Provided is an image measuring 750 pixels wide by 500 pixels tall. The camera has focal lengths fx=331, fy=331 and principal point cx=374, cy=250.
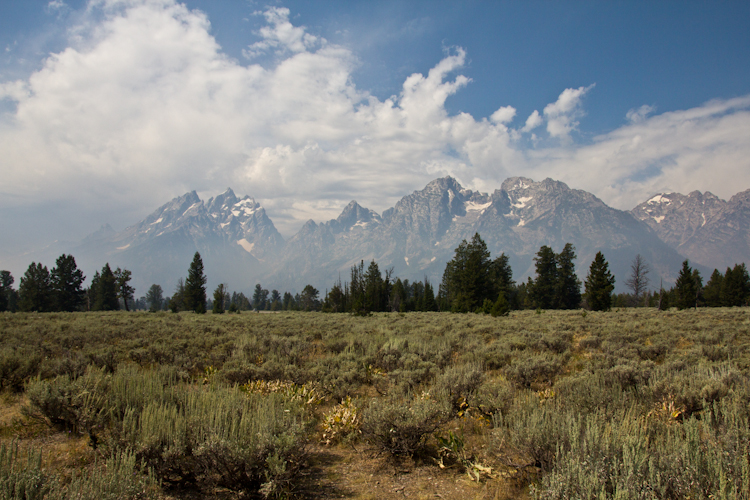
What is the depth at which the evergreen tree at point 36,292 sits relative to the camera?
173ft

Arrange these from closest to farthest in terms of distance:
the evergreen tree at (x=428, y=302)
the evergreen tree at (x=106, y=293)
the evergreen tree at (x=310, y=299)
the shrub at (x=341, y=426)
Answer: the shrub at (x=341, y=426) < the evergreen tree at (x=106, y=293) < the evergreen tree at (x=428, y=302) < the evergreen tree at (x=310, y=299)

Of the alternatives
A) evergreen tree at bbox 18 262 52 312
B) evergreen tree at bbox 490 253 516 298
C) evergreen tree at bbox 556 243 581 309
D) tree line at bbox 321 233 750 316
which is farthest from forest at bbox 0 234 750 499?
evergreen tree at bbox 18 262 52 312

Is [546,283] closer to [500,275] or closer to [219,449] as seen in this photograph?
[500,275]

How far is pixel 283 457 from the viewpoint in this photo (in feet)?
11.9

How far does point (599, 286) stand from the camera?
43.0 m

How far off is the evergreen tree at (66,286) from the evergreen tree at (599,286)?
79447mm

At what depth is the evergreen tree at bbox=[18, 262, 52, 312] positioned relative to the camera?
52875mm

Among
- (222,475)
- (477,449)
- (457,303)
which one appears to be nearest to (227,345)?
(222,475)

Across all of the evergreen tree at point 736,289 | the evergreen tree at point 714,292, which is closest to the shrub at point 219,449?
the evergreen tree at point 736,289

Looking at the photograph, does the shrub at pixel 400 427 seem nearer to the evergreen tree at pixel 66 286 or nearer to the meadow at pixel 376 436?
the meadow at pixel 376 436

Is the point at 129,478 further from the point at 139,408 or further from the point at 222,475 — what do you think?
the point at 139,408

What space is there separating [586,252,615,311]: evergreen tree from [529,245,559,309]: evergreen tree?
14307 mm

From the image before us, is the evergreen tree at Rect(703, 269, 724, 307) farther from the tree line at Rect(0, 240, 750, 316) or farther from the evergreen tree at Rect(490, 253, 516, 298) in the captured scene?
the evergreen tree at Rect(490, 253, 516, 298)

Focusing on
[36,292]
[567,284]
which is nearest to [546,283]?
[567,284]
